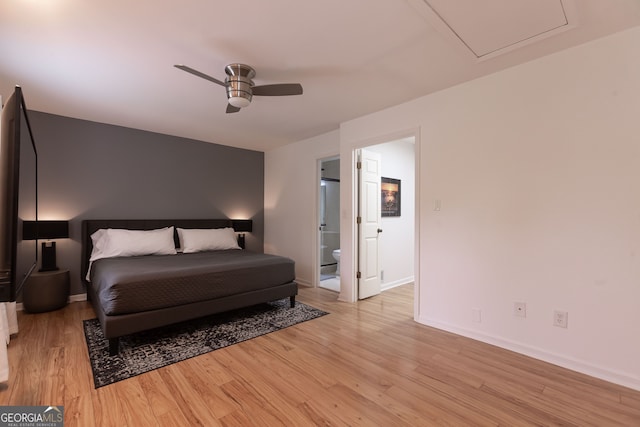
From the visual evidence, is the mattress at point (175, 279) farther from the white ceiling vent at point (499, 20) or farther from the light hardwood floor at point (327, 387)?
the white ceiling vent at point (499, 20)

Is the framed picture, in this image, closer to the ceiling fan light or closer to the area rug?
the area rug

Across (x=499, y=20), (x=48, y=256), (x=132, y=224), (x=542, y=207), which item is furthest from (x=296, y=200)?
(x=499, y=20)

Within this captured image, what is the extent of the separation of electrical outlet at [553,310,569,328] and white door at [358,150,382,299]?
208cm

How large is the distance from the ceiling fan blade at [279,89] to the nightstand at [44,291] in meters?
3.20

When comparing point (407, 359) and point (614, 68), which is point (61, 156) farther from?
point (614, 68)

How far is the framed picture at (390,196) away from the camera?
4.57 m

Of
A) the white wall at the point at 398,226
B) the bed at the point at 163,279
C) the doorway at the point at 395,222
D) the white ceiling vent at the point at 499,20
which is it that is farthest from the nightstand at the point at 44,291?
the white ceiling vent at the point at 499,20

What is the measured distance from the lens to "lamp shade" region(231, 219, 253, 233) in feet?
16.8

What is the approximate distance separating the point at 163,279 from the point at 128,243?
154 cm

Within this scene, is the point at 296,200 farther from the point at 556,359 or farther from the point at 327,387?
the point at 556,359

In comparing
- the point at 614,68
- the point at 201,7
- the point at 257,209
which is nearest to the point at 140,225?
the point at 257,209

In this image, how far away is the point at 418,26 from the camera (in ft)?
6.46

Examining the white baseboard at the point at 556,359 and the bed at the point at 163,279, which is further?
the bed at the point at 163,279

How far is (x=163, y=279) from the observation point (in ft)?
8.29
